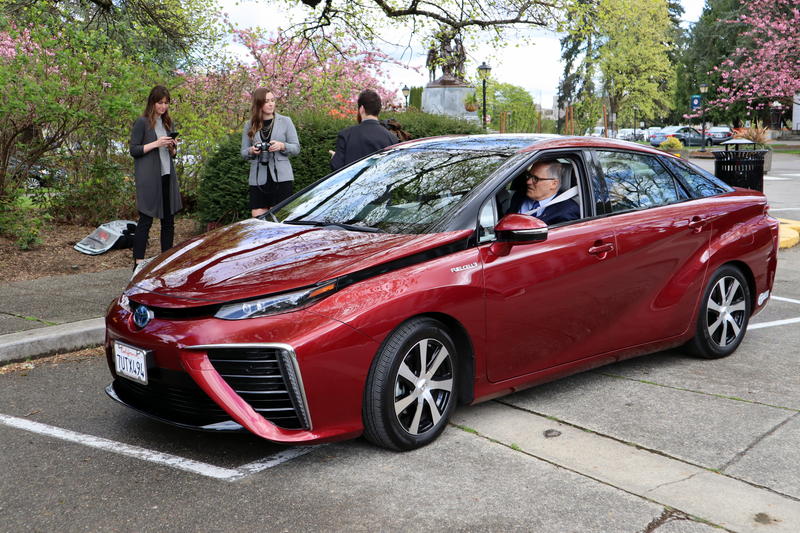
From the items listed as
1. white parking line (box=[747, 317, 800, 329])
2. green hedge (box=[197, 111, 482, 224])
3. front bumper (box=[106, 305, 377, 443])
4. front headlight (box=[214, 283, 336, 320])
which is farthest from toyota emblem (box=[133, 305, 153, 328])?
green hedge (box=[197, 111, 482, 224])

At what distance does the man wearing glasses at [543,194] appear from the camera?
4789 millimetres

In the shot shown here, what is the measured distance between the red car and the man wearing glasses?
22mm

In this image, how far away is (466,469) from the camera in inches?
149

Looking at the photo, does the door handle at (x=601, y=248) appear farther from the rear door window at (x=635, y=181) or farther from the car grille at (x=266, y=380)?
the car grille at (x=266, y=380)

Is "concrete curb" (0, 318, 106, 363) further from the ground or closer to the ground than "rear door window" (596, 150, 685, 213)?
closer to the ground

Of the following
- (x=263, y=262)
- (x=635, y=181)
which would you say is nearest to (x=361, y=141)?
(x=635, y=181)

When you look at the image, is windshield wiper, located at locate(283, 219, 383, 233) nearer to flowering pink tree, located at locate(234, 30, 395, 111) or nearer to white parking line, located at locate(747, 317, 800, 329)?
white parking line, located at locate(747, 317, 800, 329)

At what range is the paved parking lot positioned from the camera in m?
3.29

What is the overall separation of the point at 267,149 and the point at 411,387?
14.4 feet

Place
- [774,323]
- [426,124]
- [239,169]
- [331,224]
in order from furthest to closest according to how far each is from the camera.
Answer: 1. [426,124]
2. [239,169]
3. [774,323]
4. [331,224]

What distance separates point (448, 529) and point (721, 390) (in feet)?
8.05

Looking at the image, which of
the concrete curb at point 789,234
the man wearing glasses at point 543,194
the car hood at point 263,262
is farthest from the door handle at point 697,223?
the concrete curb at point 789,234

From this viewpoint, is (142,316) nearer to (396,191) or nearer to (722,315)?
(396,191)

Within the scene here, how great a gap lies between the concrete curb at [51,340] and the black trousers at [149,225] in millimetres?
1545
